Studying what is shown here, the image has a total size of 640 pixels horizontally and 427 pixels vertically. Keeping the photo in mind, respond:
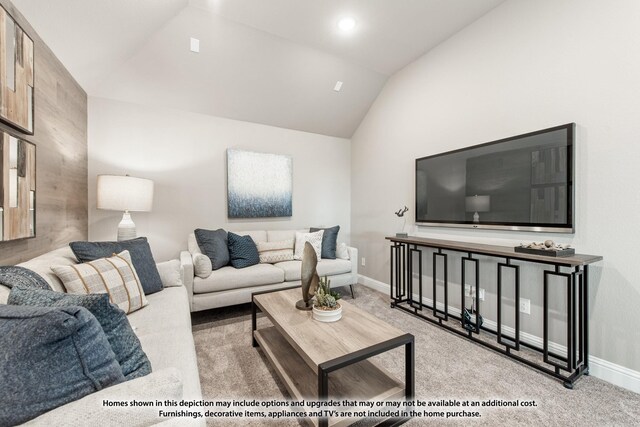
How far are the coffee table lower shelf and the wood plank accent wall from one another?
170 cm

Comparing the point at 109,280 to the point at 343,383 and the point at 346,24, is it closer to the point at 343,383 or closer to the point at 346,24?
the point at 343,383

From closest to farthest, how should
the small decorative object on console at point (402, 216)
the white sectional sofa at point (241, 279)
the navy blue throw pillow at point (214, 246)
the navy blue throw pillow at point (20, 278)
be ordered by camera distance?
the navy blue throw pillow at point (20, 278) → the white sectional sofa at point (241, 279) → the navy blue throw pillow at point (214, 246) → the small decorative object on console at point (402, 216)

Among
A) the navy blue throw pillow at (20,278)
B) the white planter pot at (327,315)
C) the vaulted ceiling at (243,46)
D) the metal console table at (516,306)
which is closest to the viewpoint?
the navy blue throw pillow at (20,278)

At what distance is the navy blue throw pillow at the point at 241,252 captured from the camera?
2.90 meters

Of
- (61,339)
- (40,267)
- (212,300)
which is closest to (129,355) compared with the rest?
(61,339)

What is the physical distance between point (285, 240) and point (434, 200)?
1799 millimetres

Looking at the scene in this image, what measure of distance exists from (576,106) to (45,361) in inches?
117

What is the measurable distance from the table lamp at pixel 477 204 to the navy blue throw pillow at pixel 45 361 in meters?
2.70

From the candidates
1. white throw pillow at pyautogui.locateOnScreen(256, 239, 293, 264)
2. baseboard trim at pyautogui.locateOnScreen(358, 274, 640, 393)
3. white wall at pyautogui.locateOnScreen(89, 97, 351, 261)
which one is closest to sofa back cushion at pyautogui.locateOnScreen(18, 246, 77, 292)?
white wall at pyautogui.locateOnScreen(89, 97, 351, 261)

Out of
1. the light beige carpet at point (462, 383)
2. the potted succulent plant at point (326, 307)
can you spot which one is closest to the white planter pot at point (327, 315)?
the potted succulent plant at point (326, 307)

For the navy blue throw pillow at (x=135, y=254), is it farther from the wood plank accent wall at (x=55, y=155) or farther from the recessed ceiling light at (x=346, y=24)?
the recessed ceiling light at (x=346, y=24)

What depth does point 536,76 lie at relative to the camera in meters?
2.11

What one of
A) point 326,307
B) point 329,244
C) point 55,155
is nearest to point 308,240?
point 329,244

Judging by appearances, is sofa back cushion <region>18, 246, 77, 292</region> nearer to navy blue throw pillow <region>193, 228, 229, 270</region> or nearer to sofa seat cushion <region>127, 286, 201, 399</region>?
sofa seat cushion <region>127, 286, 201, 399</region>
